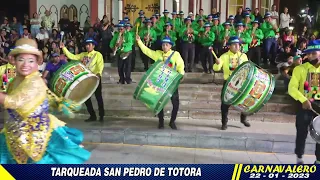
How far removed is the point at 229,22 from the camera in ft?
35.7

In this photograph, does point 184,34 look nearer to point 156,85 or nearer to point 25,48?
point 156,85

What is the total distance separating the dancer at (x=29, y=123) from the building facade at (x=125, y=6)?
452 inches

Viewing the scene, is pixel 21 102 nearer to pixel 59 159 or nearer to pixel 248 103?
pixel 59 159

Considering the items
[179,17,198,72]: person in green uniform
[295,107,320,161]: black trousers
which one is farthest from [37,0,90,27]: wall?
[295,107,320,161]: black trousers

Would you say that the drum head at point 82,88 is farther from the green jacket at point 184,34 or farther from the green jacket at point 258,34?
the green jacket at point 258,34

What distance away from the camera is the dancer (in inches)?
123

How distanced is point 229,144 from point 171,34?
5050 mm

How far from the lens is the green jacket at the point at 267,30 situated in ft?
35.4

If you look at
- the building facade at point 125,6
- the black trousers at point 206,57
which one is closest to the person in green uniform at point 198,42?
the black trousers at point 206,57

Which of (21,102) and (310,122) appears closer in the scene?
(21,102)

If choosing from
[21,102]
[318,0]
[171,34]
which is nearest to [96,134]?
[21,102]

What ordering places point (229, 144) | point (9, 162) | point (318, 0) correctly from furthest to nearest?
point (318, 0) → point (229, 144) → point (9, 162)

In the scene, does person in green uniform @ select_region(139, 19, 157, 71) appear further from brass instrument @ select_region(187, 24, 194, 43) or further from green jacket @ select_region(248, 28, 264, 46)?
green jacket @ select_region(248, 28, 264, 46)

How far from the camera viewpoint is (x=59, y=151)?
332 centimetres
